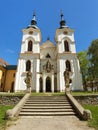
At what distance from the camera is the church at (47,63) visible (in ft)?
82.1

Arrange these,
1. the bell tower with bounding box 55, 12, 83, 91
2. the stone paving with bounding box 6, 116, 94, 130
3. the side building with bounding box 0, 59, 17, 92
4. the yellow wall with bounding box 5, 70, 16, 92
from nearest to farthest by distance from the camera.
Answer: the stone paving with bounding box 6, 116, 94, 130, the bell tower with bounding box 55, 12, 83, 91, the side building with bounding box 0, 59, 17, 92, the yellow wall with bounding box 5, 70, 16, 92

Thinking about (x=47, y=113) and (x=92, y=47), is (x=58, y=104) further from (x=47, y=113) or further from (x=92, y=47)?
(x=92, y=47)

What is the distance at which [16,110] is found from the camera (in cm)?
728

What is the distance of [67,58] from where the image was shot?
27.0 m

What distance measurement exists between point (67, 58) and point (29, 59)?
8.18m

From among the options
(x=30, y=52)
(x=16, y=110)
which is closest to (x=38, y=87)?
(x=30, y=52)

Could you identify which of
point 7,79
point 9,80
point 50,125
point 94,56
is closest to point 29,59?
point 9,80

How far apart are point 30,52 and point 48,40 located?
7.93 meters

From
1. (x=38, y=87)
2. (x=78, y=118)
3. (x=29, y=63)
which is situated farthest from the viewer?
(x=29, y=63)

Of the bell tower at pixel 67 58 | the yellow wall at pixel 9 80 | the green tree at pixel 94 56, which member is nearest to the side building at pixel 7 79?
the yellow wall at pixel 9 80

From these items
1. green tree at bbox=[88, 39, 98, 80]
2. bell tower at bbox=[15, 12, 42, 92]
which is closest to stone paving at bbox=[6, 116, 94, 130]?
bell tower at bbox=[15, 12, 42, 92]

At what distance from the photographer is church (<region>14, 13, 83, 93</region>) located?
25016 mm

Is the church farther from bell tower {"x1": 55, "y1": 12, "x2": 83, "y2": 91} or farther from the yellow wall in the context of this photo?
the yellow wall

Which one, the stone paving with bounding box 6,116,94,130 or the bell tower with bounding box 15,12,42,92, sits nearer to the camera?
the stone paving with bounding box 6,116,94,130
